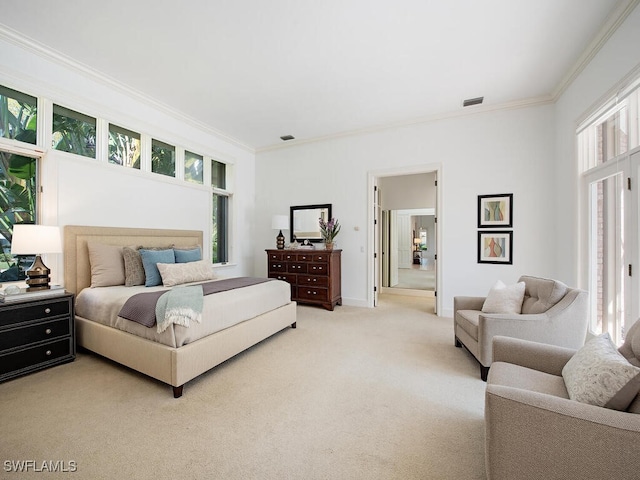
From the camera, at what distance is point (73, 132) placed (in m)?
3.29

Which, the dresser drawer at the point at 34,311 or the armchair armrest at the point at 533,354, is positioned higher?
the dresser drawer at the point at 34,311

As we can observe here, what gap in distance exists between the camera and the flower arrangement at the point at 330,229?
507 centimetres

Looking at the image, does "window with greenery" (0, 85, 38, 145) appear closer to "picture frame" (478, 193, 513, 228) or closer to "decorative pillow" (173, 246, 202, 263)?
"decorative pillow" (173, 246, 202, 263)

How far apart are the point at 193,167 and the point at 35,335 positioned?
10.3 ft

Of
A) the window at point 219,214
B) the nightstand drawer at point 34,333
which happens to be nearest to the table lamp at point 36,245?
the nightstand drawer at point 34,333

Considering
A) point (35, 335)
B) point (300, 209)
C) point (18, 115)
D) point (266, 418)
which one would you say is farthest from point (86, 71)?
point (266, 418)

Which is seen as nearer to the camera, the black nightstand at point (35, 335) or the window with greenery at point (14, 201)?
the black nightstand at point (35, 335)

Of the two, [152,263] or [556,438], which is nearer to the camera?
[556,438]

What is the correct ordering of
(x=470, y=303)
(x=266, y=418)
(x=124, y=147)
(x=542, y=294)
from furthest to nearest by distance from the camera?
1. (x=124, y=147)
2. (x=470, y=303)
3. (x=542, y=294)
4. (x=266, y=418)

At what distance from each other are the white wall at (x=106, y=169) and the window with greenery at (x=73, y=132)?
11cm

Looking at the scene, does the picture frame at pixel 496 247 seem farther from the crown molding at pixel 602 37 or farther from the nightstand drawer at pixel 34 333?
the nightstand drawer at pixel 34 333

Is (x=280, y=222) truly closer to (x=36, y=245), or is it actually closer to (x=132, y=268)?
(x=132, y=268)

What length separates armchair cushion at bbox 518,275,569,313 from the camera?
7.85 feet

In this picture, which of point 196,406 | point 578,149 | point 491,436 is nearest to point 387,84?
point 578,149
